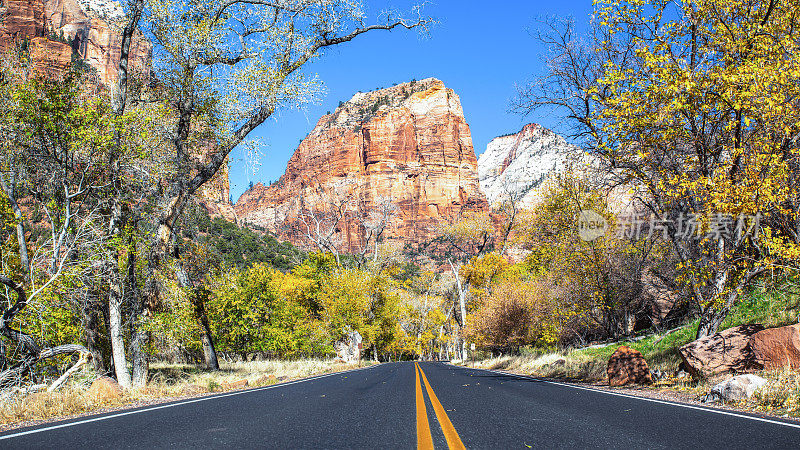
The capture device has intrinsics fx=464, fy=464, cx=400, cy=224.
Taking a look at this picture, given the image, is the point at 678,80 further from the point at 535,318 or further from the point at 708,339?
the point at 535,318

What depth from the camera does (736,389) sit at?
763cm

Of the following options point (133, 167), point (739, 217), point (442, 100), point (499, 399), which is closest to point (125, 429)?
point (499, 399)

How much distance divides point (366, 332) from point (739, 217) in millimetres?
29930

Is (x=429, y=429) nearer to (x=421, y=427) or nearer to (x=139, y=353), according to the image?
(x=421, y=427)

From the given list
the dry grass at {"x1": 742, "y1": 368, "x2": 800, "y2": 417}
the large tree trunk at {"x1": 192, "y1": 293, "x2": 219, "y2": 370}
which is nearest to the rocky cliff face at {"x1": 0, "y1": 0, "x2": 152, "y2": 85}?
the large tree trunk at {"x1": 192, "y1": 293, "x2": 219, "y2": 370}

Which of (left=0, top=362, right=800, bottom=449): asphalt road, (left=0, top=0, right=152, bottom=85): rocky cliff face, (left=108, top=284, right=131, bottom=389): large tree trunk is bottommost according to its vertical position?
(left=0, top=362, right=800, bottom=449): asphalt road

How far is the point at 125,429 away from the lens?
5.26m

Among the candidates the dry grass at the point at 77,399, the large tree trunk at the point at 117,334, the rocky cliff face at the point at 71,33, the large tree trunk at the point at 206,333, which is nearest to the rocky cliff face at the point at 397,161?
the rocky cliff face at the point at 71,33

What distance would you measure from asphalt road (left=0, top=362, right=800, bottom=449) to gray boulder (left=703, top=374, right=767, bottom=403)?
1.14 meters

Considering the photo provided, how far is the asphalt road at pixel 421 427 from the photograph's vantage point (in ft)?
14.4

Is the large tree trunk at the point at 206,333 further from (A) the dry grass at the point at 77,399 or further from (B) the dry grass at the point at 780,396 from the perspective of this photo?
(B) the dry grass at the point at 780,396

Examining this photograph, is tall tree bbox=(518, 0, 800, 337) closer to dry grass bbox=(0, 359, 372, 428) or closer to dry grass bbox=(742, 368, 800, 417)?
dry grass bbox=(742, 368, 800, 417)

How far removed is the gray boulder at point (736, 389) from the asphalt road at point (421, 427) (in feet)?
3.74

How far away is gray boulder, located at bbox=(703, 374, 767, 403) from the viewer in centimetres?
748
